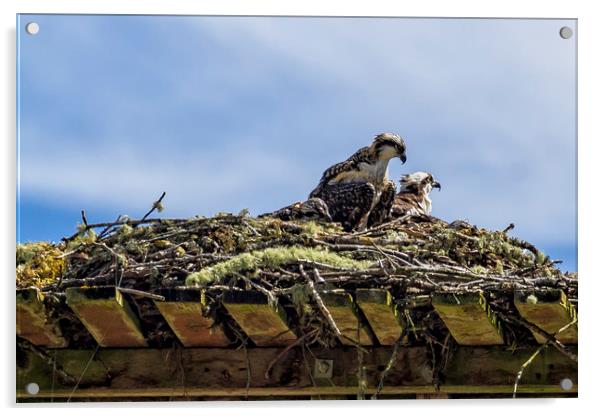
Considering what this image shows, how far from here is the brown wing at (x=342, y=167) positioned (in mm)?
5260

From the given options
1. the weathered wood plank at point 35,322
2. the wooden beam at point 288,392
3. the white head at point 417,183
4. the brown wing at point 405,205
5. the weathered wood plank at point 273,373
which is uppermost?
the white head at point 417,183

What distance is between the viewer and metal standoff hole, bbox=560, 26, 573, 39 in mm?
4363

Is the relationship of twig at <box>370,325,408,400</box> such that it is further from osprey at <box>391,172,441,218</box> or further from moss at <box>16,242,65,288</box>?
osprey at <box>391,172,441,218</box>

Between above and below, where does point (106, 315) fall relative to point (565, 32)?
below

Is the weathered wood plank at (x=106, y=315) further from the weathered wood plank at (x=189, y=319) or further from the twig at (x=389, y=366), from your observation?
the twig at (x=389, y=366)

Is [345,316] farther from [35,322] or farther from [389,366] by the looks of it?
[35,322]

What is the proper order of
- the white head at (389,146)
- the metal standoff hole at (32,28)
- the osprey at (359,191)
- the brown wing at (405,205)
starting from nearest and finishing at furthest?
the metal standoff hole at (32,28), the white head at (389,146), the osprey at (359,191), the brown wing at (405,205)

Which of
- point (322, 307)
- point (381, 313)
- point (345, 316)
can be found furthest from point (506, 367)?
point (322, 307)

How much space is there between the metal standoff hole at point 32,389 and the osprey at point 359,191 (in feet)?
6.13

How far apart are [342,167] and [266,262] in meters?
1.56

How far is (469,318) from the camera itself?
3.90 meters

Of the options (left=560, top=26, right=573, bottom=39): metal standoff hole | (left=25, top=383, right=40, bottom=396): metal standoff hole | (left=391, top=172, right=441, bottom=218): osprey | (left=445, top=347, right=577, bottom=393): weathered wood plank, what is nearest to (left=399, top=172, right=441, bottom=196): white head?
(left=391, top=172, right=441, bottom=218): osprey

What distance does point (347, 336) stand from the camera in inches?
158

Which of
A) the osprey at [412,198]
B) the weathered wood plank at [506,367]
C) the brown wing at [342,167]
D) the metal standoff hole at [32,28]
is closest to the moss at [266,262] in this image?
the weathered wood plank at [506,367]
